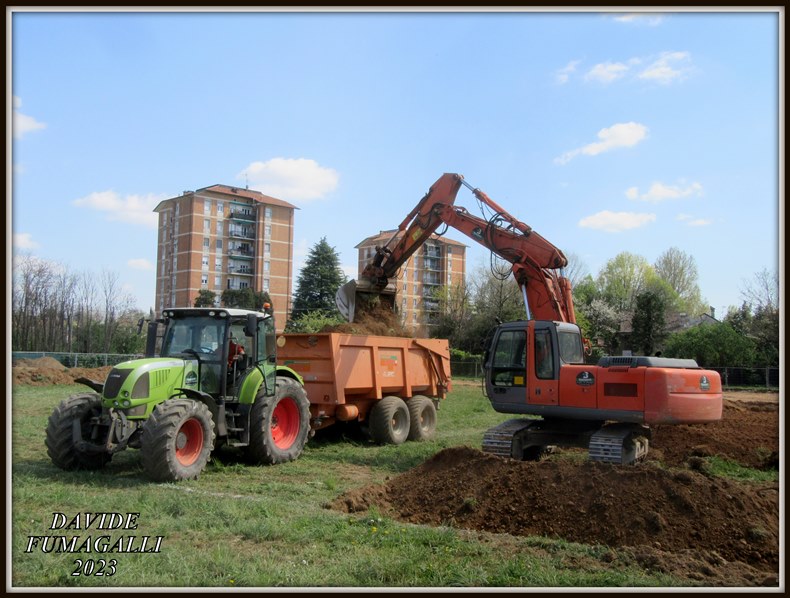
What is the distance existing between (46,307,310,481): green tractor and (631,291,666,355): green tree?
110 feet

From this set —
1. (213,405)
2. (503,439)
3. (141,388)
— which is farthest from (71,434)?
(503,439)

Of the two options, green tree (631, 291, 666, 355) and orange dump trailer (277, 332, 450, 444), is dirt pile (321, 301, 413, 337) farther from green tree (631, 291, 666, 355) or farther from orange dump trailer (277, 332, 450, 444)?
green tree (631, 291, 666, 355)

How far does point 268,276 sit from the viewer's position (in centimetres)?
8012

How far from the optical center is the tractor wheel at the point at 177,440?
8617 millimetres

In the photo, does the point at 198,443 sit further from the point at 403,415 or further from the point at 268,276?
the point at 268,276

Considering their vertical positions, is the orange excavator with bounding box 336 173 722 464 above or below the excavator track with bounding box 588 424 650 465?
above

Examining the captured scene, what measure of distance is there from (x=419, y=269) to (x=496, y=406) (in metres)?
78.6

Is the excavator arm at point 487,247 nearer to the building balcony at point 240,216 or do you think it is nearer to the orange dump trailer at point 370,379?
the orange dump trailer at point 370,379

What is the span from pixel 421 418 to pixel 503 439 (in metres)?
3.83

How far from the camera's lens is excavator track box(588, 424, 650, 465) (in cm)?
979

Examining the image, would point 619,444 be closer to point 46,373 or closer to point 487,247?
point 487,247

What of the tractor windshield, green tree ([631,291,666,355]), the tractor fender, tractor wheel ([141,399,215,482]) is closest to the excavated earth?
tractor wheel ([141,399,215,482])

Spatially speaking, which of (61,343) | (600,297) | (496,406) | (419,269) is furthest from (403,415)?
(419,269)

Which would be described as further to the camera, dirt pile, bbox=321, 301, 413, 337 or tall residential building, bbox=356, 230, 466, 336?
tall residential building, bbox=356, 230, 466, 336
